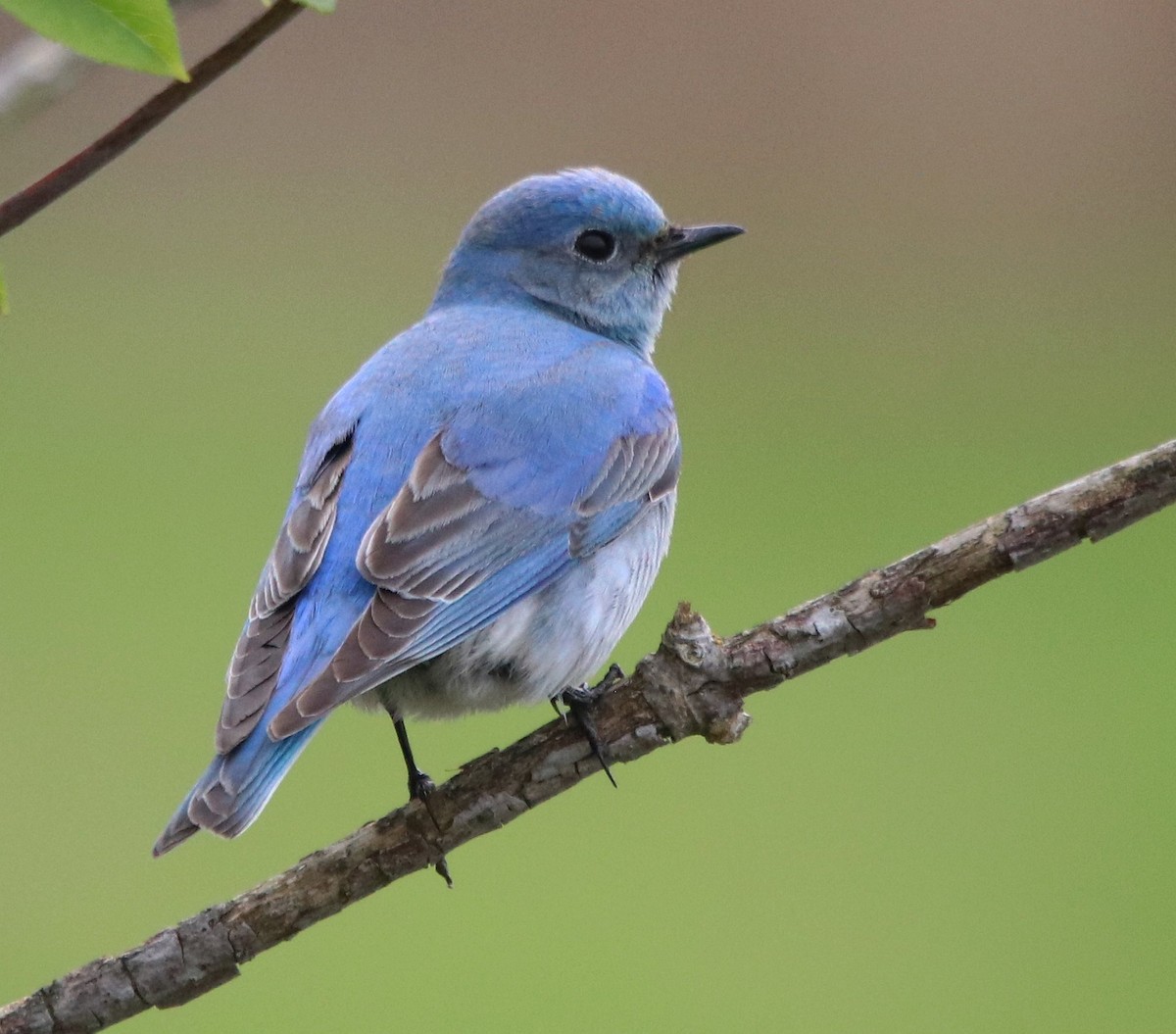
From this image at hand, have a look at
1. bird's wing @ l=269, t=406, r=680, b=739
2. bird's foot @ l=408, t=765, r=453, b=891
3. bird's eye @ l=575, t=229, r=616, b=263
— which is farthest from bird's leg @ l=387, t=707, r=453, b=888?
bird's eye @ l=575, t=229, r=616, b=263

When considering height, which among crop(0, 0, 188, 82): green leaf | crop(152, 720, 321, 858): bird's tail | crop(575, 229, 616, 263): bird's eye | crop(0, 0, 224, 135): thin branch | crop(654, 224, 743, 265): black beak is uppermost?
crop(575, 229, 616, 263): bird's eye

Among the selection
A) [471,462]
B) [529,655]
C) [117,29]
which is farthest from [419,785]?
[117,29]

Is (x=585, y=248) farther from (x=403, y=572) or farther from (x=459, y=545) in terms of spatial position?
(x=403, y=572)

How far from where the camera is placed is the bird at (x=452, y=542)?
9.95ft

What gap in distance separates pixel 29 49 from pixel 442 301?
8.05ft

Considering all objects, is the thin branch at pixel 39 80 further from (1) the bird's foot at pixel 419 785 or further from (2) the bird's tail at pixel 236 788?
(1) the bird's foot at pixel 419 785

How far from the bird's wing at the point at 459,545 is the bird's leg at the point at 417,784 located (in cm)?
26

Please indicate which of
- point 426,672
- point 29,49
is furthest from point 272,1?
point 426,672

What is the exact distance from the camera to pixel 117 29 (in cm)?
140

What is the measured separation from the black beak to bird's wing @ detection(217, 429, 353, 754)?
4.23 ft

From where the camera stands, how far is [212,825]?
2.76 metres

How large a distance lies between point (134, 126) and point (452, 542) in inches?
76.7

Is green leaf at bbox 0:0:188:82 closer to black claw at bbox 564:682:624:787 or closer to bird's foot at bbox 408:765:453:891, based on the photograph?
black claw at bbox 564:682:624:787

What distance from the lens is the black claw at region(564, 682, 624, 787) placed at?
2.94 m
